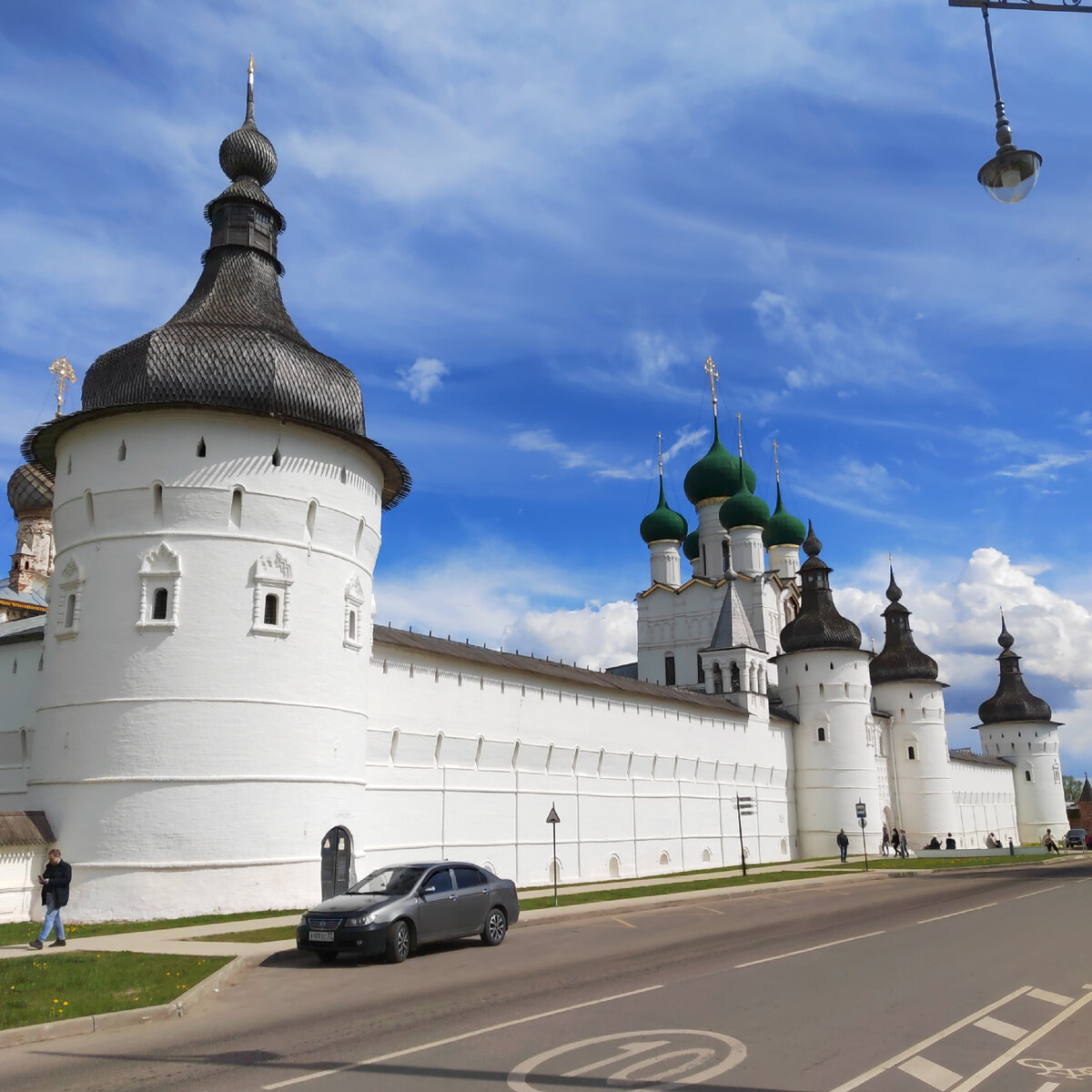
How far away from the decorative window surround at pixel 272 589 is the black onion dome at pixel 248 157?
1037 cm

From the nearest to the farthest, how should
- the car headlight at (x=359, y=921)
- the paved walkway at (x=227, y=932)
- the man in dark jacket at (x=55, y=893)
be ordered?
the car headlight at (x=359, y=921), the paved walkway at (x=227, y=932), the man in dark jacket at (x=55, y=893)

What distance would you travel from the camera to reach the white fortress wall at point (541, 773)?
23.6 m

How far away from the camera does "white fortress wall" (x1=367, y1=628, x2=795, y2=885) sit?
2359cm

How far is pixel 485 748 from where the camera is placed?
86.5 feet

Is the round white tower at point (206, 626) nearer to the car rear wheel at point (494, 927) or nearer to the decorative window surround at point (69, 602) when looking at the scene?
the decorative window surround at point (69, 602)

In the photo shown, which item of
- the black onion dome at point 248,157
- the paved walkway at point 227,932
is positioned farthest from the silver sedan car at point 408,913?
the black onion dome at point 248,157

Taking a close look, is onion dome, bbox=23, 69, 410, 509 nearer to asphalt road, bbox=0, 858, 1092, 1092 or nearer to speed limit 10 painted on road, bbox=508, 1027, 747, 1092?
asphalt road, bbox=0, 858, 1092, 1092

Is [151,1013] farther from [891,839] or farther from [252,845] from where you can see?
[891,839]

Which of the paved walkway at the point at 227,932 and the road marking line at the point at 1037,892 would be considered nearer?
the paved walkway at the point at 227,932

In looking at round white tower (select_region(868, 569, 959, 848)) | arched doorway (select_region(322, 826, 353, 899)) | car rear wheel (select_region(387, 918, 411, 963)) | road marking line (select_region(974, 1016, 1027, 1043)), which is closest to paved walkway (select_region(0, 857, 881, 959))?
car rear wheel (select_region(387, 918, 411, 963))

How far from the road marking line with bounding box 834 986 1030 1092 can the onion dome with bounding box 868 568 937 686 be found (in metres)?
44.9

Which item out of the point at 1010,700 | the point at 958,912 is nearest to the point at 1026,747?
the point at 1010,700

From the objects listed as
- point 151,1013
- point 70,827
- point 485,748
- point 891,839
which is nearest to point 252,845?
point 70,827

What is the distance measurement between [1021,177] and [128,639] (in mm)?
16879
